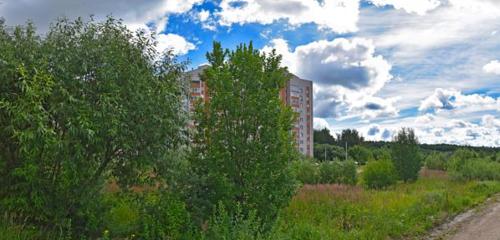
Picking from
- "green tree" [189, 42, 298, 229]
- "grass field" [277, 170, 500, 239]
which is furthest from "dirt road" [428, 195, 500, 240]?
"green tree" [189, 42, 298, 229]

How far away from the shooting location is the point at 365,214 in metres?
12.0

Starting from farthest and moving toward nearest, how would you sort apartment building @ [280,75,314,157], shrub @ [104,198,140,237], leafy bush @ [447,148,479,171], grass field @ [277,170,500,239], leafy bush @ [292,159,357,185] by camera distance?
apartment building @ [280,75,314,157] → leafy bush @ [447,148,479,171] → leafy bush @ [292,159,357,185] → grass field @ [277,170,500,239] → shrub @ [104,198,140,237]

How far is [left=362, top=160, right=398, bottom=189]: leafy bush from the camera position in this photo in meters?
22.6

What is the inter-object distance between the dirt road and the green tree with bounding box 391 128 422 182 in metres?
9.65

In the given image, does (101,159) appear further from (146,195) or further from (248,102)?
(248,102)

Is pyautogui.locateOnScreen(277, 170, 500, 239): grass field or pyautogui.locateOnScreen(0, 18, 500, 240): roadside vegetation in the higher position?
pyautogui.locateOnScreen(0, 18, 500, 240): roadside vegetation

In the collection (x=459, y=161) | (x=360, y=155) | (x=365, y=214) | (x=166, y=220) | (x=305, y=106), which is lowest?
(x=365, y=214)

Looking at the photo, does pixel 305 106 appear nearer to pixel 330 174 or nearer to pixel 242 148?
pixel 330 174

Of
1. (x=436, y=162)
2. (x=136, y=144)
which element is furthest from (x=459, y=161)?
(x=136, y=144)

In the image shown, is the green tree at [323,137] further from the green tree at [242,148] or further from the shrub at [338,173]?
the green tree at [242,148]

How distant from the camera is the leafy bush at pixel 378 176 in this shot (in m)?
22.6

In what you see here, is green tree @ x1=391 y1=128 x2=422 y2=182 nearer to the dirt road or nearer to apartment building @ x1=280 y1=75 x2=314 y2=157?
the dirt road

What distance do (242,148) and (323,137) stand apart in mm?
98781

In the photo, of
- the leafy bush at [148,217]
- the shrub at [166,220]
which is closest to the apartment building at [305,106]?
the leafy bush at [148,217]
